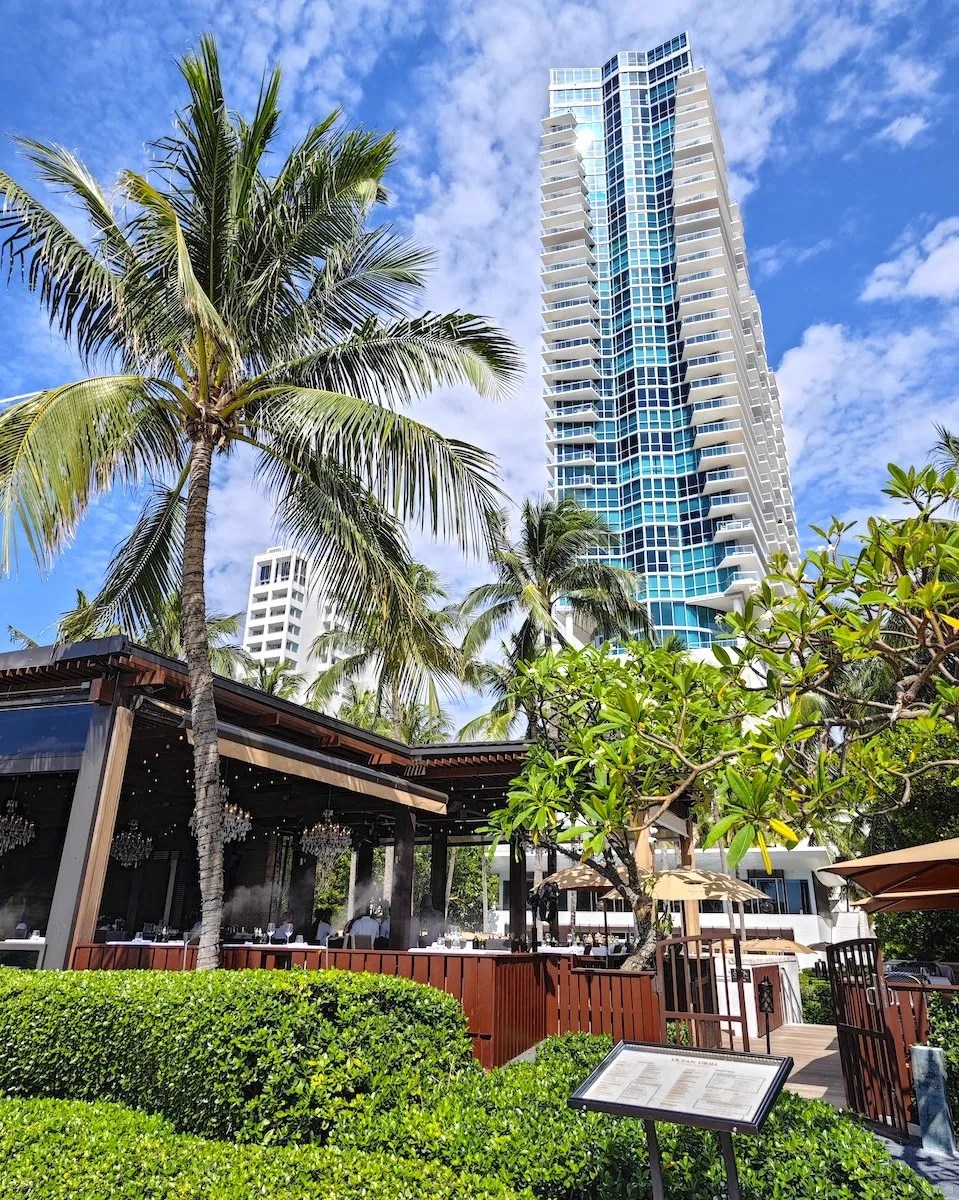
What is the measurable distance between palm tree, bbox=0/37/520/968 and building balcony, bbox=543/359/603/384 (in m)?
67.9

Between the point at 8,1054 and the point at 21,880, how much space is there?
10614mm

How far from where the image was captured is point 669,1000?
300 inches

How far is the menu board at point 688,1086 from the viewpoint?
251 centimetres

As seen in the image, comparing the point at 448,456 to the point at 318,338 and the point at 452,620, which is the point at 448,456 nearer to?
the point at 318,338

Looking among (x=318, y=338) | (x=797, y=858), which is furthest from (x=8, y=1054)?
(x=797, y=858)

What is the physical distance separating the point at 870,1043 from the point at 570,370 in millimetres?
72505

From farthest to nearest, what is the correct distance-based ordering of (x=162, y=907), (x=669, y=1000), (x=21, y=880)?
(x=162, y=907), (x=21, y=880), (x=669, y=1000)

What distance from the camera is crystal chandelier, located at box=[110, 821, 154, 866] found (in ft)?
46.1

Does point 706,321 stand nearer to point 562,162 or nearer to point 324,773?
point 562,162

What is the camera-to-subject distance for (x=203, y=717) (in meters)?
7.24

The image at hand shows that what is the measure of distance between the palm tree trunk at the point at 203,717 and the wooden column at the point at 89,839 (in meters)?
0.84

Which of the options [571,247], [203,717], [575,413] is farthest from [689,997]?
[571,247]

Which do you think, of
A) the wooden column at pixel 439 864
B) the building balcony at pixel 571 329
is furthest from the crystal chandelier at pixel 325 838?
the building balcony at pixel 571 329

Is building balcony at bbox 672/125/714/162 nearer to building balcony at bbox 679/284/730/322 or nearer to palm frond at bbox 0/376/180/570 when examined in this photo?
building balcony at bbox 679/284/730/322
